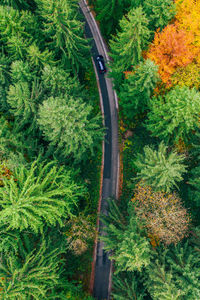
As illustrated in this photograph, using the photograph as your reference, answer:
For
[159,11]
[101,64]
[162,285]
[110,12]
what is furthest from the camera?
[101,64]

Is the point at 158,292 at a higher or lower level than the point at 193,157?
lower

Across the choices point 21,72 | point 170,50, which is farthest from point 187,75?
point 21,72

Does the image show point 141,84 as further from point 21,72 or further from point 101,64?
point 101,64

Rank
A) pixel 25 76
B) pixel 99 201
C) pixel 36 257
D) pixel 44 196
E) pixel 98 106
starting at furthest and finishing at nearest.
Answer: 1. pixel 98 106
2. pixel 99 201
3. pixel 25 76
4. pixel 36 257
5. pixel 44 196

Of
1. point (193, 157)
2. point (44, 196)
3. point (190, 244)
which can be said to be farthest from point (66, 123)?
point (190, 244)

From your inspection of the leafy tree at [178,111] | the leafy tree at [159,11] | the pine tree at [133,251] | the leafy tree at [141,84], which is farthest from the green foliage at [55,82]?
the pine tree at [133,251]

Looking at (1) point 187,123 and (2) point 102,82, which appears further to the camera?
(2) point 102,82

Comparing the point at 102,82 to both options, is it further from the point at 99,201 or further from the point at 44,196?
the point at 44,196

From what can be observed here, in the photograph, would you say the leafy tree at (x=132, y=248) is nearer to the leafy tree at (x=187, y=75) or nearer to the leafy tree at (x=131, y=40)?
the leafy tree at (x=187, y=75)
